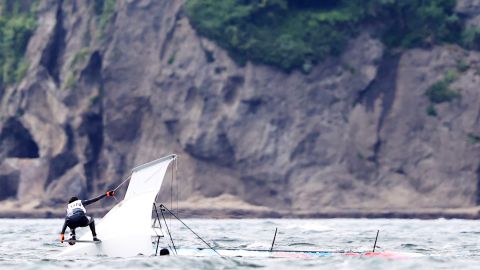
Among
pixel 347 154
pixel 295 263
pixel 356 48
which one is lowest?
pixel 295 263

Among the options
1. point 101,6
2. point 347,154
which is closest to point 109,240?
point 347,154

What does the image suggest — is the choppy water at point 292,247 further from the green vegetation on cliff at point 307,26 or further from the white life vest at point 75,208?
the green vegetation on cliff at point 307,26

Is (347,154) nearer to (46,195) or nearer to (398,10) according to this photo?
(398,10)

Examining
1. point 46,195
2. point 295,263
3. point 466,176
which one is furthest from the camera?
point 46,195

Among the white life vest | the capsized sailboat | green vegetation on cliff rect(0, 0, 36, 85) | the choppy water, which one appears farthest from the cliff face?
the white life vest

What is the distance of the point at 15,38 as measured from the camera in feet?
358

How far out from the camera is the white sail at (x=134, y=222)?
115 feet

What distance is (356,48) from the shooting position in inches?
3944

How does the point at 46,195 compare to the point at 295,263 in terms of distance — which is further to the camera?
the point at 46,195

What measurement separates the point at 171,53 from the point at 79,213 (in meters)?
67.8

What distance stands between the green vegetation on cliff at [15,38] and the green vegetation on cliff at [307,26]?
15.9 metres

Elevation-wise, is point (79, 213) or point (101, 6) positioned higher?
point (101, 6)

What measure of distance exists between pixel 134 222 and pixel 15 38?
76.4 metres

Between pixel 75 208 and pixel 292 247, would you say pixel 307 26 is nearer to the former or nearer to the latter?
pixel 292 247
